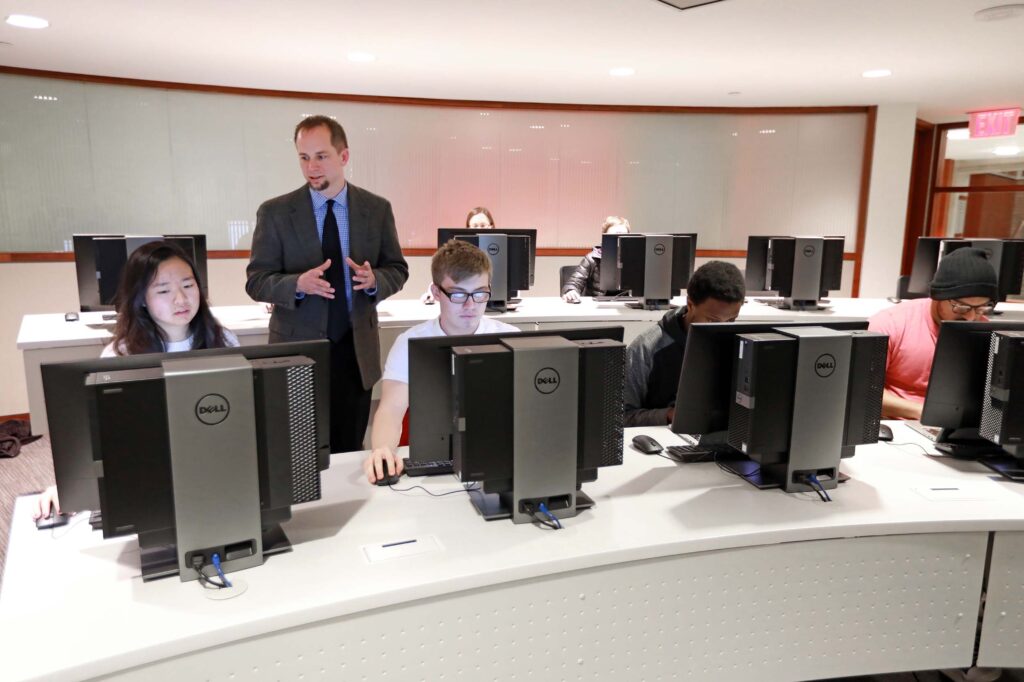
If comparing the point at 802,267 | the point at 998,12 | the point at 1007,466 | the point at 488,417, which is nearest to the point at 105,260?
the point at 488,417

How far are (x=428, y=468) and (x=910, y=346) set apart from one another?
6.33 feet

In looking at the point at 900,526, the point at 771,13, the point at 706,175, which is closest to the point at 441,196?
the point at 706,175

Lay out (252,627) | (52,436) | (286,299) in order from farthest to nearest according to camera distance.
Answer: (286,299) → (52,436) → (252,627)

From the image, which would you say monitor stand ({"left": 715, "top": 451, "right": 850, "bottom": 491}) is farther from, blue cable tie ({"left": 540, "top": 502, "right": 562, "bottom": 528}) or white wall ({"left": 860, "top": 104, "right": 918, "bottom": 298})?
white wall ({"left": 860, "top": 104, "right": 918, "bottom": 298})

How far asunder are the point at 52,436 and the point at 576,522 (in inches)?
43.3

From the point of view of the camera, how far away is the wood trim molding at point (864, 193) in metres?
6.50

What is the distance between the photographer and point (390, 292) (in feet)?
8.85

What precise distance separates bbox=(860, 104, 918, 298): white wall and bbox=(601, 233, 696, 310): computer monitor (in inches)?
125

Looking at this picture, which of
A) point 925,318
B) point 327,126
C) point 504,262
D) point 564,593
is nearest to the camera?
point 564,593

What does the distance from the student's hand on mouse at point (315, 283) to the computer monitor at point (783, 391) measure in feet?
4.51

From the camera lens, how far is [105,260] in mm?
3562

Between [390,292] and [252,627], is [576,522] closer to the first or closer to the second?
[252,627]

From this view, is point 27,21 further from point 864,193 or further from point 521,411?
point 864,193

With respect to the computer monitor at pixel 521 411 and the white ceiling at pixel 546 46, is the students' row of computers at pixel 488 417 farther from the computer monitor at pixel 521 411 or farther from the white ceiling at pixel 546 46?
the white ceiling at pixel 546 46
